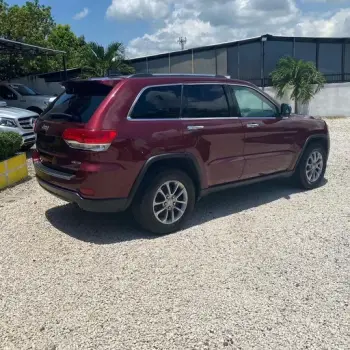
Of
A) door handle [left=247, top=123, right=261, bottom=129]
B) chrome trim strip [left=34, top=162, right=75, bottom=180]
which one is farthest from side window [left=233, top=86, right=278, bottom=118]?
chrome trim strip [left=34, top=162, right=75, bottom=180]

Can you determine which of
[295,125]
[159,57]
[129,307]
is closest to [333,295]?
[129,307]

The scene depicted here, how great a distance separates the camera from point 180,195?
4520mm

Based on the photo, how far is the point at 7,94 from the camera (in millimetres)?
14453

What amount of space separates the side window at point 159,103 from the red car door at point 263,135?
102 cm

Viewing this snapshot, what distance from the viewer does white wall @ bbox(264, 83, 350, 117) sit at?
17.9 meters

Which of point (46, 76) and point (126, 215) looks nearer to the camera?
point (126, 215)

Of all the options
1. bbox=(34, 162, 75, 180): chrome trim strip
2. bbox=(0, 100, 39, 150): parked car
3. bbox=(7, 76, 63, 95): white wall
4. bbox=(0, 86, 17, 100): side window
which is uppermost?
bbox=(7, 76, 63, 95): white wall

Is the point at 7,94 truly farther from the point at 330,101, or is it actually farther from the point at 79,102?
the point at 330,101

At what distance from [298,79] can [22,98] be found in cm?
1141

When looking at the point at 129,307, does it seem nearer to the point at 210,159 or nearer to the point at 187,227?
the point at 187,227

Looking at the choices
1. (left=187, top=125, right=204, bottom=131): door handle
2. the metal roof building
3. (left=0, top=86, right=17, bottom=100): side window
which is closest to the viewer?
(left=187, top=125, right=204, bottom=131): door handle

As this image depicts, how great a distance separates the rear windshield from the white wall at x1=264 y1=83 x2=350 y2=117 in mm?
14865

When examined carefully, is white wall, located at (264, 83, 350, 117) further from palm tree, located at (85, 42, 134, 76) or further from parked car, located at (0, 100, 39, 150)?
parked car, located at (0, 100, 39, 150)

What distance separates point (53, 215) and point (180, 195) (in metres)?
1.79
